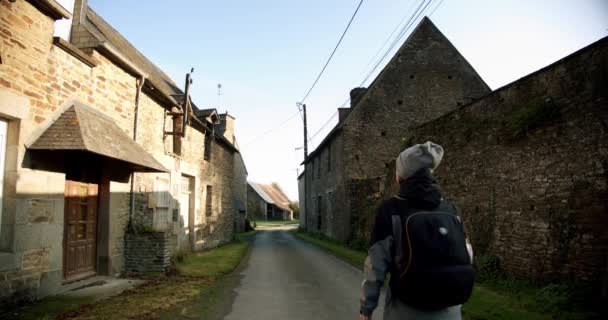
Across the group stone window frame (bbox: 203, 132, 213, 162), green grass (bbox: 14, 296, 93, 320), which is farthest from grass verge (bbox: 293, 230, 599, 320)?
stone window frame (bbox: 203, 132, 213, 162)

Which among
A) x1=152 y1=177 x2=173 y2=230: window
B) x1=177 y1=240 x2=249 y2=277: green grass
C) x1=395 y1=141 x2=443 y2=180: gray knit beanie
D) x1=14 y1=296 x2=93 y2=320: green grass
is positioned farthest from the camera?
x1=152 y1=177 x2=173 y2=230: window

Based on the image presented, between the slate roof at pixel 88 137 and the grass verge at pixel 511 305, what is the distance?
618 centimetres

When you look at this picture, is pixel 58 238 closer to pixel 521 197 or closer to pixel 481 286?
pixel 481 286

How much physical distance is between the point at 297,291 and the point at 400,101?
1410cm

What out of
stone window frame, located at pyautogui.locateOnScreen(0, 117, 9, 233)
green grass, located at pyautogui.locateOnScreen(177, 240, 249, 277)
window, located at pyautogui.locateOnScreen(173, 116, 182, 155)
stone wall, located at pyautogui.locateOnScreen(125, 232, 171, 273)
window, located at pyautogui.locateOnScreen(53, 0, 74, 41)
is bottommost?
green grass, located at pyautogui.locateOnScreen(177, 240, 249, 277)

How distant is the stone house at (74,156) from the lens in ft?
18.8

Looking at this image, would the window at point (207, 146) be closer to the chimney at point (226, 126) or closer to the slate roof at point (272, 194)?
the chimney at point (226, 126)

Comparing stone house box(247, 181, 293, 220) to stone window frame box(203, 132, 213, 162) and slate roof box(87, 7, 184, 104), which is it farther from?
slate roof box(87, 7, 184, 104)

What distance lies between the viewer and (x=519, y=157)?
8.00 meters

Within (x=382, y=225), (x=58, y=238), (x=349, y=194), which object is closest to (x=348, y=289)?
(x=58, y=238)

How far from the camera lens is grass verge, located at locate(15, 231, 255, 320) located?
5531 mm

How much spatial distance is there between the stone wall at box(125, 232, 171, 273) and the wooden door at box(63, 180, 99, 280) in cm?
85

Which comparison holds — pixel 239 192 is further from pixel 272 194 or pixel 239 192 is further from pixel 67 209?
pixel 272 194

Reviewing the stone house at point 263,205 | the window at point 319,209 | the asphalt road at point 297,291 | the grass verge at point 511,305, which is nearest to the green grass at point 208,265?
the asphalt road at point 297,291
